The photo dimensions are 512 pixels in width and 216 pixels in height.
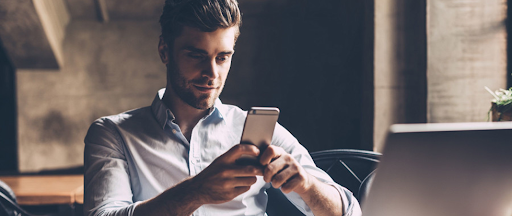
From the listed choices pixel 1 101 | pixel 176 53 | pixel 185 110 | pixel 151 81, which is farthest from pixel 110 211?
pixel 1 101

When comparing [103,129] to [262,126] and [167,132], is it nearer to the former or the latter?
[167,132]

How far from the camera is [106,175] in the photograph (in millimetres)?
1229

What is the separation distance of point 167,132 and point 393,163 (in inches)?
38.5

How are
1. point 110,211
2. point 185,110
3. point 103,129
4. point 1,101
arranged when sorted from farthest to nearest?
point 1,101
point 185,110
point 103,129
point 110,211

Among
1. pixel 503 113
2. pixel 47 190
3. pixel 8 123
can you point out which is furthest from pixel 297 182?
pixel 8 123

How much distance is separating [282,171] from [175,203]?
0.29 m

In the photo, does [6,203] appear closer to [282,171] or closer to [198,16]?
[198,16]

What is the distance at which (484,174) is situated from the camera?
65 centimetres

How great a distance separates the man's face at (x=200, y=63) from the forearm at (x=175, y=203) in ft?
1.49

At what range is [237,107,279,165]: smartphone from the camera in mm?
826

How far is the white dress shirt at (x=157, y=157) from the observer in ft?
4.09

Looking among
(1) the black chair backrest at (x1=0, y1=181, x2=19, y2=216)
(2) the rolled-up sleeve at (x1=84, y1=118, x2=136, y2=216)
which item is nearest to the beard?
(2) the rolled-up sleeve at (x1=84, y1=118, x2=136, y2=216)

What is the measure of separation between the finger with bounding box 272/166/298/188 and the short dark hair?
2.04 feet

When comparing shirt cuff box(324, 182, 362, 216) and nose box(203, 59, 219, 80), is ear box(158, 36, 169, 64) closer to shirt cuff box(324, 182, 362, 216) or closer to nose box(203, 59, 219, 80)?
nose box(203, 59, 219, 80)
